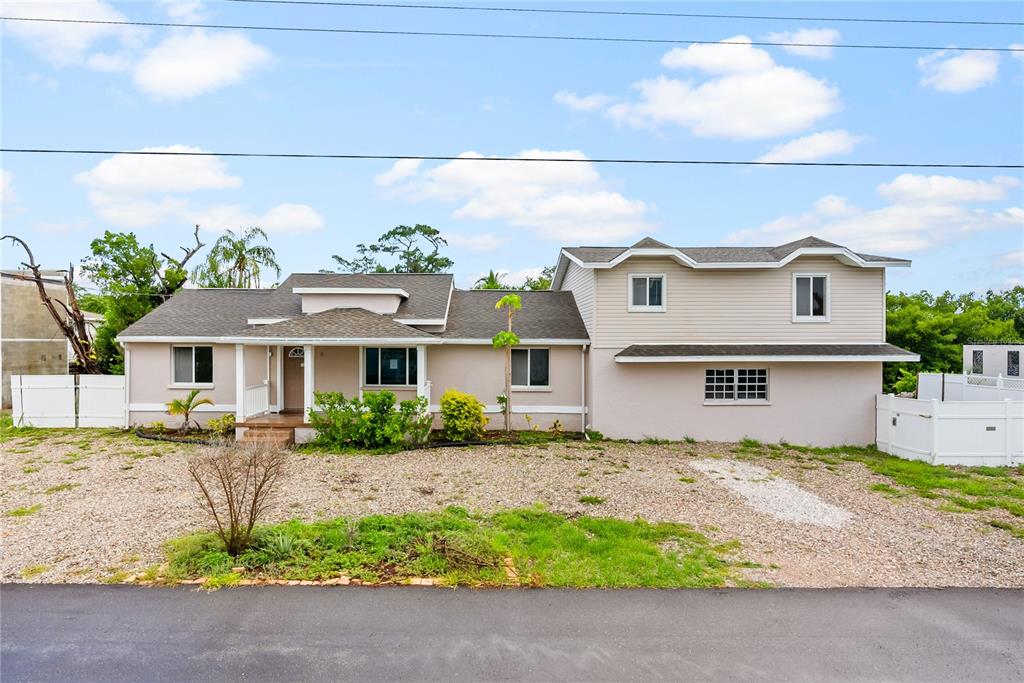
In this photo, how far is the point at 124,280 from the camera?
2169 cm

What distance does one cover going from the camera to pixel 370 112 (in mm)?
13297

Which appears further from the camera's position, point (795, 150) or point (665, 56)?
point (795, 150)

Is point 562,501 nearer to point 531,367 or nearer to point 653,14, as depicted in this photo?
point 531,367

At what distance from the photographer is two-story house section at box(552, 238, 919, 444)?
47.9ft

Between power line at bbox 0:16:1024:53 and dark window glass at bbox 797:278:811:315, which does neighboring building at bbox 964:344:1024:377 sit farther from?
power line at bbox 0:16:1024:53

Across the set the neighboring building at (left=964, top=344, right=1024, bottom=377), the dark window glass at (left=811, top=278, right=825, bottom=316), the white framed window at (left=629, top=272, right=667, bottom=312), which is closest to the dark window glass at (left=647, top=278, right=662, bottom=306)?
the white framed window at (left=629, top=272, right=667, bottom=312)

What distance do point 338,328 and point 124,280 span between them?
1369 cm

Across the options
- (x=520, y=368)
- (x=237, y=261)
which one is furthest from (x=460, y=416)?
(x=237, y=261)

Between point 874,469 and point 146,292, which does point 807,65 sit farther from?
point 146,292

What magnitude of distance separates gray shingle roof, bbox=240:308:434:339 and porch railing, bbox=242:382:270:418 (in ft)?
5.31

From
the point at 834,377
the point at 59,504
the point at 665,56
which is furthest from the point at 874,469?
the point at 59,504

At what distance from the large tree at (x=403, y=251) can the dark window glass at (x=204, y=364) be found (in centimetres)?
2886

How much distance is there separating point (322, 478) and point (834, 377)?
13.7 m

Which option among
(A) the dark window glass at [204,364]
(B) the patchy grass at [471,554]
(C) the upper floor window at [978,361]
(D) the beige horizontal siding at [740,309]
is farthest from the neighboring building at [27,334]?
(C) the upper floor window at [978,361]
